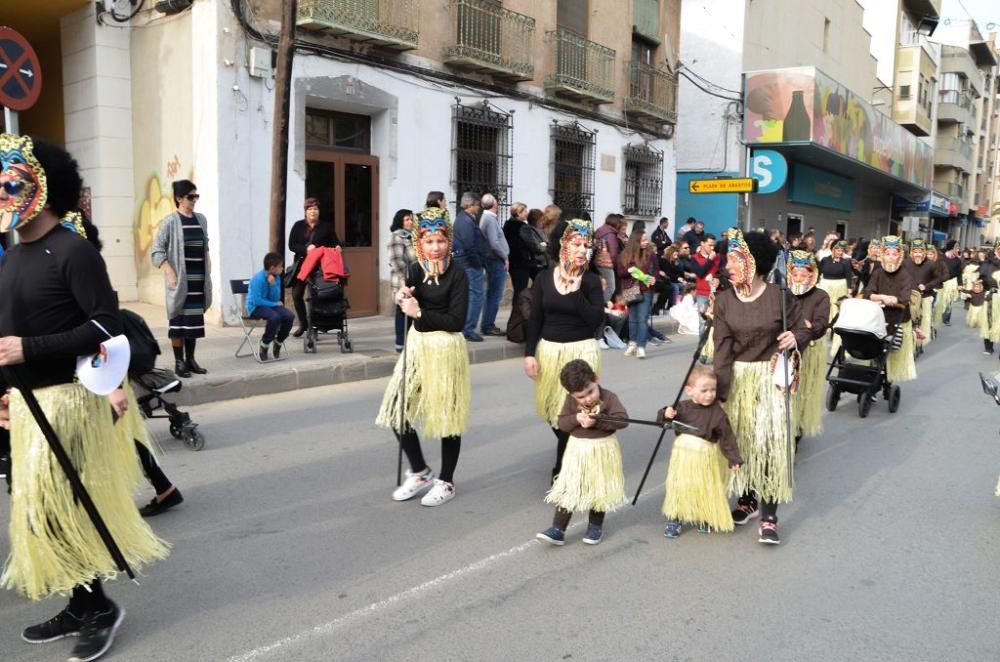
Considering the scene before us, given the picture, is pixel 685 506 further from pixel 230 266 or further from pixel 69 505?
pixel 230 266

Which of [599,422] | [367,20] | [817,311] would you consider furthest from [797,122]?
[599,422]

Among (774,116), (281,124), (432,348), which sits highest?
(774,116)

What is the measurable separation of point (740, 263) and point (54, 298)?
3.48m

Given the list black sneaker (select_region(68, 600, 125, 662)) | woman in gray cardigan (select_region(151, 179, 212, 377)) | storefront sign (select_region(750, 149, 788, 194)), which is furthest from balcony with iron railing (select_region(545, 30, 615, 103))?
black sneaker (select_region(68, 600, 125, 662))

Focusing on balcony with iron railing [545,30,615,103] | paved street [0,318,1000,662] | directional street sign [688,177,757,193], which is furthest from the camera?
directional street sign [688,177,757,193]

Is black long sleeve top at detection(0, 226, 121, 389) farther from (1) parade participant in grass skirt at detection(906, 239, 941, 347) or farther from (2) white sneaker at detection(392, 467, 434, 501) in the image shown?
(1) parade participant in grass skirt at detection(906, 239, 941, 347)

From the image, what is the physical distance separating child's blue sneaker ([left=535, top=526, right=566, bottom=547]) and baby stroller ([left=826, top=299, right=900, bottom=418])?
4.56m

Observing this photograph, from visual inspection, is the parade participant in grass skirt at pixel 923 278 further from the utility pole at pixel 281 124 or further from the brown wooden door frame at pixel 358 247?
the brown wooden door frame at pixel 358 247

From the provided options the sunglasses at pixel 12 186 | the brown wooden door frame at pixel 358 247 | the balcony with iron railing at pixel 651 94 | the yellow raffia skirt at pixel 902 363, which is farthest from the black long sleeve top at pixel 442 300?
the balcony with iron railing at pixel 651 94

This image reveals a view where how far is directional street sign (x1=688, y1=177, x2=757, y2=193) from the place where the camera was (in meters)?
18.0

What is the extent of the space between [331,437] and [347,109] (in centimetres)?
815

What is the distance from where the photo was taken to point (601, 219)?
63.5 feet

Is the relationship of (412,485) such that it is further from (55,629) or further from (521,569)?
(55,629)

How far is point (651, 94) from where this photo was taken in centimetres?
2095
